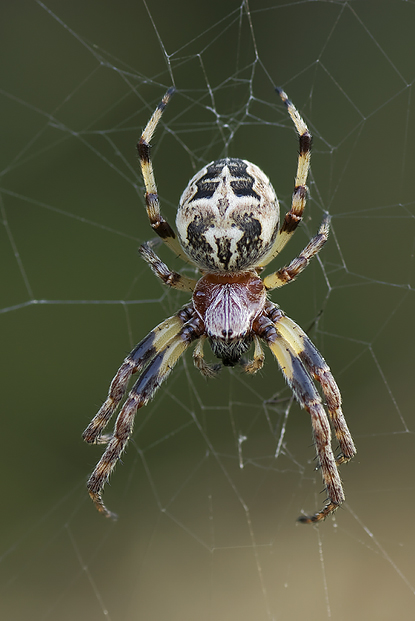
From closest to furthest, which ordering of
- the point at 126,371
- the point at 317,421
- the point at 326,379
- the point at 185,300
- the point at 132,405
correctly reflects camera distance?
the point at 317,421
the point at 326,379
the point at 132,405
the point at 126,371
the point at 185,300

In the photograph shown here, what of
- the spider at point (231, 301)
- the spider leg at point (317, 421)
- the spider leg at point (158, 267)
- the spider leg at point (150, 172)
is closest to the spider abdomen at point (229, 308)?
the spider at point (231, 301)

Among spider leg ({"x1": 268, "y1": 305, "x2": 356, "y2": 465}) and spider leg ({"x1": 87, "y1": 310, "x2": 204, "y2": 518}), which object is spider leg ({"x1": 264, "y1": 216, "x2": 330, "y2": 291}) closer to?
spider leg ({"x1": 268, "y1": 305, "x2": 356, "y2": 465})

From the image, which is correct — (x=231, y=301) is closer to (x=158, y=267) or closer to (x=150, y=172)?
(x=158, y=267)

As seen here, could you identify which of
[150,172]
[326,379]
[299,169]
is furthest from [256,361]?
[150,172]

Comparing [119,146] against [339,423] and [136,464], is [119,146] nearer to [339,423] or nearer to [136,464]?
[136,464]

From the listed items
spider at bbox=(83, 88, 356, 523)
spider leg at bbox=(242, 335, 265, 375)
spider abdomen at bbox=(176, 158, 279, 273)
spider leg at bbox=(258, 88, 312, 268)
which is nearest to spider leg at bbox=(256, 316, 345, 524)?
spider at bbox=(83, 88, 356, 523)

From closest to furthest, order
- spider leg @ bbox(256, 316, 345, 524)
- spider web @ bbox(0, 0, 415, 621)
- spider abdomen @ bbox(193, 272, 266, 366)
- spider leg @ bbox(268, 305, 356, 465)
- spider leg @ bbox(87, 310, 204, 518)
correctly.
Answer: spider leg @ bbox(256, 316, 345, 524) → spider leg @ bbox(268, 305, 356, 465) → spider leg @ bbox(87, 310, 204, 518) → spider abdomen @ bbox(193, 272, 266, 366) → spider web @ bbox(0, 0, 415, 621)
